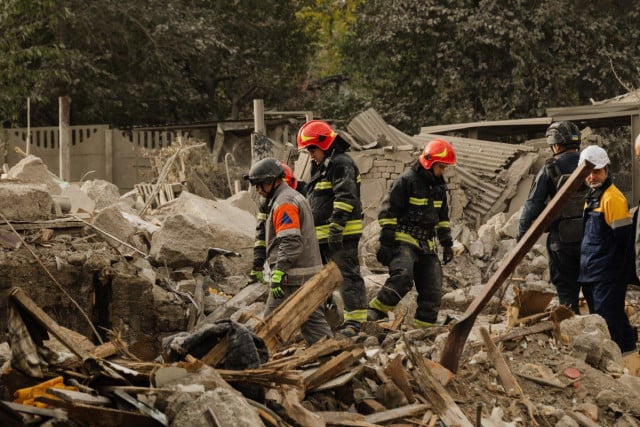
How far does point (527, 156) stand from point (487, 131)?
3040 millimetres

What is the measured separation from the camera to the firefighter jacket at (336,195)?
830 centimetres

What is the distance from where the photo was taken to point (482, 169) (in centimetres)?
1703

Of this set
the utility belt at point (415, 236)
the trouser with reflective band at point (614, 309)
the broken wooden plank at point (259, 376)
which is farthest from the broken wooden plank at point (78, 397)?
the trouser with reflective band at point (614, 309)

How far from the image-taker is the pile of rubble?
15.7 feet

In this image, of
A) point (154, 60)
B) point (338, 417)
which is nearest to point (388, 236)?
point (338, 417)

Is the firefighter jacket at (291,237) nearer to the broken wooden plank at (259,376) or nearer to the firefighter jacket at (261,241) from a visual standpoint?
the firefighter jacket at (261,241)

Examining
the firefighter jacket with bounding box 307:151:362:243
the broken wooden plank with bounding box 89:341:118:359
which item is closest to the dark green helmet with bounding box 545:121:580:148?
the firefighter jacket with bounding box 307:151:362:243

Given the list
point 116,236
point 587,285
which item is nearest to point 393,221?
point 587,285

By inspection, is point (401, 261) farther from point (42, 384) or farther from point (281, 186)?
point (42, 384)

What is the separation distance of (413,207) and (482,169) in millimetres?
8531

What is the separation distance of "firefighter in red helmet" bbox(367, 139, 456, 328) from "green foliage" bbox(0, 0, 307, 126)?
11.9m

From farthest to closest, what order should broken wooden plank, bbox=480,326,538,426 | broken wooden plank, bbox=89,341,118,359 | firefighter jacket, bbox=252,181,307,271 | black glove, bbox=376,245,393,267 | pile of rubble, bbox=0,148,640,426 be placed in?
black glove, bbox=376,245,393,267
firefighter jacket, bbox=252,181,307,271
broken wooden plank, bbox=480,326,538,426
broken wooden plank, bbox=89,341,118,359
pile of rubble, bbox=0,148,640,426

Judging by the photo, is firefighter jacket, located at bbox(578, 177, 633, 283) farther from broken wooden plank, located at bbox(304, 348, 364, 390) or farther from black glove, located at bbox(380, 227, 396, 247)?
broken wooden plank, located at bbox(304, 348, 364, 390)

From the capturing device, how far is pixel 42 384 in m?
4.89
